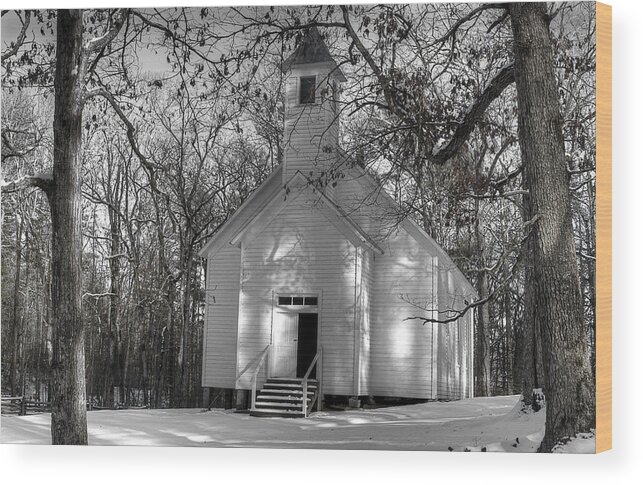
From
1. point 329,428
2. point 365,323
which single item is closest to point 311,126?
point 365,323

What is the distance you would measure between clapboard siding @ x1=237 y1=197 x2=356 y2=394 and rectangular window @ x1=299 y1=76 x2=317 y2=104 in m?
1.08

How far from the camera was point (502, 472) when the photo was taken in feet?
21.1

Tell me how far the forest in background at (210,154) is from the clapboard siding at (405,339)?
419mm

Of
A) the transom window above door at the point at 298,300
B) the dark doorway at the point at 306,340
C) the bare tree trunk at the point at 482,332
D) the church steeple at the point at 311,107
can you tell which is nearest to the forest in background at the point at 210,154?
the bare tree trunk at the point at 482,332

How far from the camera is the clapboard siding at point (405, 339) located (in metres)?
7.46

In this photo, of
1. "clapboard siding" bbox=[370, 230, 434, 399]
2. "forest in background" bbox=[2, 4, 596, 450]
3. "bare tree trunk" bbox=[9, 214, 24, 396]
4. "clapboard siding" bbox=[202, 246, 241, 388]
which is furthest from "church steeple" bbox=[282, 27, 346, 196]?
"bare tree trunk" bbox=[9, 214, 24, 396]

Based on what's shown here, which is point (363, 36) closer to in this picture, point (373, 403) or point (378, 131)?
point (378, 131)

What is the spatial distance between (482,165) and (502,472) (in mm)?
2508

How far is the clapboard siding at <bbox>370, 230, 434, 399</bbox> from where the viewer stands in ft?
24.5

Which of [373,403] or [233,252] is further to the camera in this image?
[233,252]

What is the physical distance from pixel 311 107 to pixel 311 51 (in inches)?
19.8

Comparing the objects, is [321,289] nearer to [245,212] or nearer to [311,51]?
[245,212]

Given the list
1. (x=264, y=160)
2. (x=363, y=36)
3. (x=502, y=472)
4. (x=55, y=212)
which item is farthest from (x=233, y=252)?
(x=502, y=472)

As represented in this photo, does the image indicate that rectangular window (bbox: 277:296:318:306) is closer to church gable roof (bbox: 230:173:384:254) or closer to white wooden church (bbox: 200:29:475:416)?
white wooden church (bbox: 200:29:475:416)
